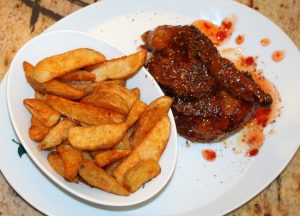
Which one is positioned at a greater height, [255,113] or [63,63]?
[63,63]

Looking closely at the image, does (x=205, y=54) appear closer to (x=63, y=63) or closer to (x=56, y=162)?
(x=63, y=63)

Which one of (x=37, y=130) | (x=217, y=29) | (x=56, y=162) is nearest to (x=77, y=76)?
(x=37, y=130)

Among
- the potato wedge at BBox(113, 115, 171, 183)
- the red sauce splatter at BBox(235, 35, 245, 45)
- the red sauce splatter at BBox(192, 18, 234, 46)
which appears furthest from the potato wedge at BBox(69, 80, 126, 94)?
the red sauce splatter at BBox(235, 35, 245, 45)

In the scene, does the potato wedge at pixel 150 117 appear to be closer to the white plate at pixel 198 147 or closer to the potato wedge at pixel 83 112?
the potato wedge at pixel 83 112

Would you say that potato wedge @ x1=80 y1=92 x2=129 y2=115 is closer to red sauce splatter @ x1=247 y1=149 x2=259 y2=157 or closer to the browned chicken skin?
the browned chicken skin

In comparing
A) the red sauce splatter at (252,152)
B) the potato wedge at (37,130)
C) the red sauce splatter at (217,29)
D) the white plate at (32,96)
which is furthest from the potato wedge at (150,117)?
the red sauce splatter at (217,29)

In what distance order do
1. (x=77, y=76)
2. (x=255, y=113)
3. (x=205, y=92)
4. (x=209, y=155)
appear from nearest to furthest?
(x=77, y=76) → (x=205, y=92) → (x=209, y=155) → (x=255, y=113)
